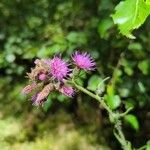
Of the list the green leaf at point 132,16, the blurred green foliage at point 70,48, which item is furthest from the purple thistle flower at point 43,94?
the blurred green foliage at point 70,48

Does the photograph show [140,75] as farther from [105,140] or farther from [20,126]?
[20,126]

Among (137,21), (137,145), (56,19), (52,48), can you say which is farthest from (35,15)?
(137,21)

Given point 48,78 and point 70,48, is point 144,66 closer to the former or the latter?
point 70,48

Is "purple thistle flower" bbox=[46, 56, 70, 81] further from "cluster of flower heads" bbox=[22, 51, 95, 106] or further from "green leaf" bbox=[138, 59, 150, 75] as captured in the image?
"green leaf" bbox=[138, 59, 150, 75]

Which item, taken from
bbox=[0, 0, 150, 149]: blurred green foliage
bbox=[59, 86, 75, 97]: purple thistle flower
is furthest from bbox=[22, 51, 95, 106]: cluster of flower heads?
bbox=[0, 0, 150, 149]: blurred green foliage

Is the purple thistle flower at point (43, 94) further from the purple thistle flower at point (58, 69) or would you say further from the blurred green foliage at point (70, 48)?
the blurred green foliage at point (70, 48)
